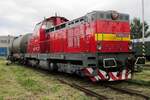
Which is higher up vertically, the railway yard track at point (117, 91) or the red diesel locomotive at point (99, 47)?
the red diesel locomotive at point (99, 47)

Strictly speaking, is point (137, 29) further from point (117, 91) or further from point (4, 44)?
point (117, 91)

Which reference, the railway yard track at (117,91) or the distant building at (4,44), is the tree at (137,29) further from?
the railway yard track at (117,91)

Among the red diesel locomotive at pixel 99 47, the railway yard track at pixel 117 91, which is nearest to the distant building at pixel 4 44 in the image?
the red diesel locomotive at pixel 99 47

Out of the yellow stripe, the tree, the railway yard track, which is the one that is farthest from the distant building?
the yellow stripe

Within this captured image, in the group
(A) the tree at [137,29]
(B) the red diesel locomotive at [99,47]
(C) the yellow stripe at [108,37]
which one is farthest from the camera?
(A) the tree at [137,29]

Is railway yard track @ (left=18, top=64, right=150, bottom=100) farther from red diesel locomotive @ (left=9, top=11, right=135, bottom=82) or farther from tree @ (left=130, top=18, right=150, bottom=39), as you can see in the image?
tree @ (left=130, top=18, right=150, bottom=39)

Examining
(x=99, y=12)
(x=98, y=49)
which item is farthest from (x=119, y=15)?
(x=98, y=49)

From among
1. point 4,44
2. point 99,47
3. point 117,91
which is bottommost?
point 117,91

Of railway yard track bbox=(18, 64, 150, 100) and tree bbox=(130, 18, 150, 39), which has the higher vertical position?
tree bbox=(130, 18, 150, 39)

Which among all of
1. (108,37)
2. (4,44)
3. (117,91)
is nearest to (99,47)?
(108,37)

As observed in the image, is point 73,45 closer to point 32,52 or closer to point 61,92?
point 61,92

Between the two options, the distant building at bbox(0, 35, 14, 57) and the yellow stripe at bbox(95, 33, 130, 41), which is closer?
the yellow stripe at bbox(95, 33, 130, 41)

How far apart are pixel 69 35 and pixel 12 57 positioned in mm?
19738

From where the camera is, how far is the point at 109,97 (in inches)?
403
